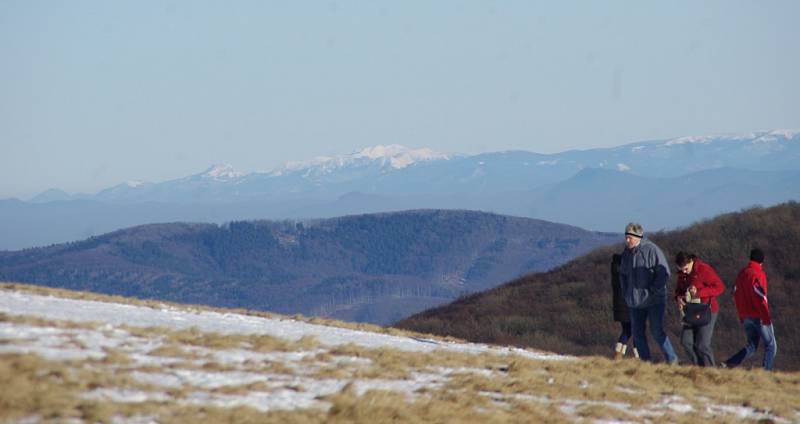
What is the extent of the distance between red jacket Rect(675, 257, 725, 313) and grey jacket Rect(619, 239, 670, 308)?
28cm

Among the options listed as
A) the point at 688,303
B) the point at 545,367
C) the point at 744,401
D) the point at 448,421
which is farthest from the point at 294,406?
the point at 688,303

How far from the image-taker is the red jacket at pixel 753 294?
15.9 m

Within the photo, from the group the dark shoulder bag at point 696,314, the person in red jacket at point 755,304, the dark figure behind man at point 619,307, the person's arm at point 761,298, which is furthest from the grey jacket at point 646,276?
the dark figure behind man at point 619,307

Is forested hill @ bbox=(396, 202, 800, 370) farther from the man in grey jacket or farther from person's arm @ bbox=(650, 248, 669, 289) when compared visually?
person's arm @ bbox=(650, 248, 669, 289)

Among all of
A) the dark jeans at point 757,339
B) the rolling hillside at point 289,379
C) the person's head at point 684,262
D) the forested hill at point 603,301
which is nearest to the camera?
the rolling hillside at point 289,379

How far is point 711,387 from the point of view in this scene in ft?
45.1

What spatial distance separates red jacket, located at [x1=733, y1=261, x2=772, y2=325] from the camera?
627 inches

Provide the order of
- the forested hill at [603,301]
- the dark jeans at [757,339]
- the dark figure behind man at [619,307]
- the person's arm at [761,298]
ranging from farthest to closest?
1. the forested hill at [603,301]
2. the dark figure behind man at [619,307]
3. the dark jeans at [757,339]
4. the person's arm at [761,298]

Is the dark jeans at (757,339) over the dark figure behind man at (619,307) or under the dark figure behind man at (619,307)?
under

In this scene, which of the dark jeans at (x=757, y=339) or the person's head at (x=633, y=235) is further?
the dark jeans at (x=757, y=339)

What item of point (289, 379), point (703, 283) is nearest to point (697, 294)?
point (703, 283)

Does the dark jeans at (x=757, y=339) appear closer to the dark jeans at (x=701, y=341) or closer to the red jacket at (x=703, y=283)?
the dark jeans at (x=701, y=341)

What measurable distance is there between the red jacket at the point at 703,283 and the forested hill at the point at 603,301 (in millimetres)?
10165

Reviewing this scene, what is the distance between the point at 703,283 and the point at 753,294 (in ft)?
3.71
